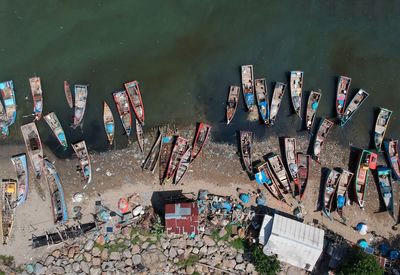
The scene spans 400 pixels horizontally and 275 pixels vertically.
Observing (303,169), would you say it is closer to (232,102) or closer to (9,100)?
(232,102)

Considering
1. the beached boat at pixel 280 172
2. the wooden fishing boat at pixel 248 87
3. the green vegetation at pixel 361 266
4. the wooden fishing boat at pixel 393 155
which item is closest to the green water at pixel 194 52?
the wooden fishing boat at pixel 248 87

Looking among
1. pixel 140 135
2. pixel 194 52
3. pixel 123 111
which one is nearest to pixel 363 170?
pixel 194 52

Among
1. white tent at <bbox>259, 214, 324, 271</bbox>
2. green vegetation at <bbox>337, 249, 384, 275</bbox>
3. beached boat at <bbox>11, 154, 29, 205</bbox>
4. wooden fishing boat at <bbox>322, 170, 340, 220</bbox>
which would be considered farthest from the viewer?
wooden fishing boat at <bbox>322, 170, 340, 220</bbox>

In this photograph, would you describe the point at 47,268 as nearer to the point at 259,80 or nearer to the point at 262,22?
the point at 259,80

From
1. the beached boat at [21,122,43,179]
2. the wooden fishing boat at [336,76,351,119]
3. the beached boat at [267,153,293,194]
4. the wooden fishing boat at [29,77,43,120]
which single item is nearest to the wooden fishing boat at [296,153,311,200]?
the beached boat at [267,153,293,194]

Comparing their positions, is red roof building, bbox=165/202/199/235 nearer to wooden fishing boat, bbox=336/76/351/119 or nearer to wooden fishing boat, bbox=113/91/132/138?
wooden fishing boat, bbox=113/91/132/138

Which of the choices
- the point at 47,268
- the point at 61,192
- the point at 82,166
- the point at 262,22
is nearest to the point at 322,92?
the point at 262,22
